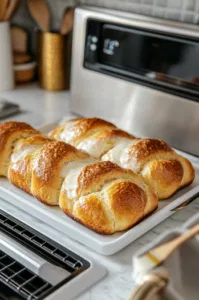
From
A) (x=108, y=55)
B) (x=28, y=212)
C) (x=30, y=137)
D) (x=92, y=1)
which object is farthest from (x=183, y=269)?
(x=92, y=1)

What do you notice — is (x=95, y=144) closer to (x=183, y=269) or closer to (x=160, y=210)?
(x=160, y=210)

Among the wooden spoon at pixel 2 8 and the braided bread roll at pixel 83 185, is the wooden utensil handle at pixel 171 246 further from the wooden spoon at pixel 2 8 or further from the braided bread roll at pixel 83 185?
the wooden spoon at pixel 2 8

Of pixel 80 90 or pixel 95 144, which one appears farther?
pixel 80 90

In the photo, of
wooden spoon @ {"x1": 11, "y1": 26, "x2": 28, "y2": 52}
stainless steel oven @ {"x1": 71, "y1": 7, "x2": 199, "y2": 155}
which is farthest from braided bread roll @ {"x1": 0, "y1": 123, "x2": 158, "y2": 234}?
wooden spoon @ {"x1": 11, "y1": 26, "x2": 28, "y2": 52}

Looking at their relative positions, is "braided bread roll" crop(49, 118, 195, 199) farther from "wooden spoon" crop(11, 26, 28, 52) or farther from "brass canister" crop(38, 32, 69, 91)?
"wooden spoon" crop(11, 26, 28, 52)

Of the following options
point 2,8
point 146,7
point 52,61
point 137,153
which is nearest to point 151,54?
point 146,7

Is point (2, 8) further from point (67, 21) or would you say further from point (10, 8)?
point (67, 21)
